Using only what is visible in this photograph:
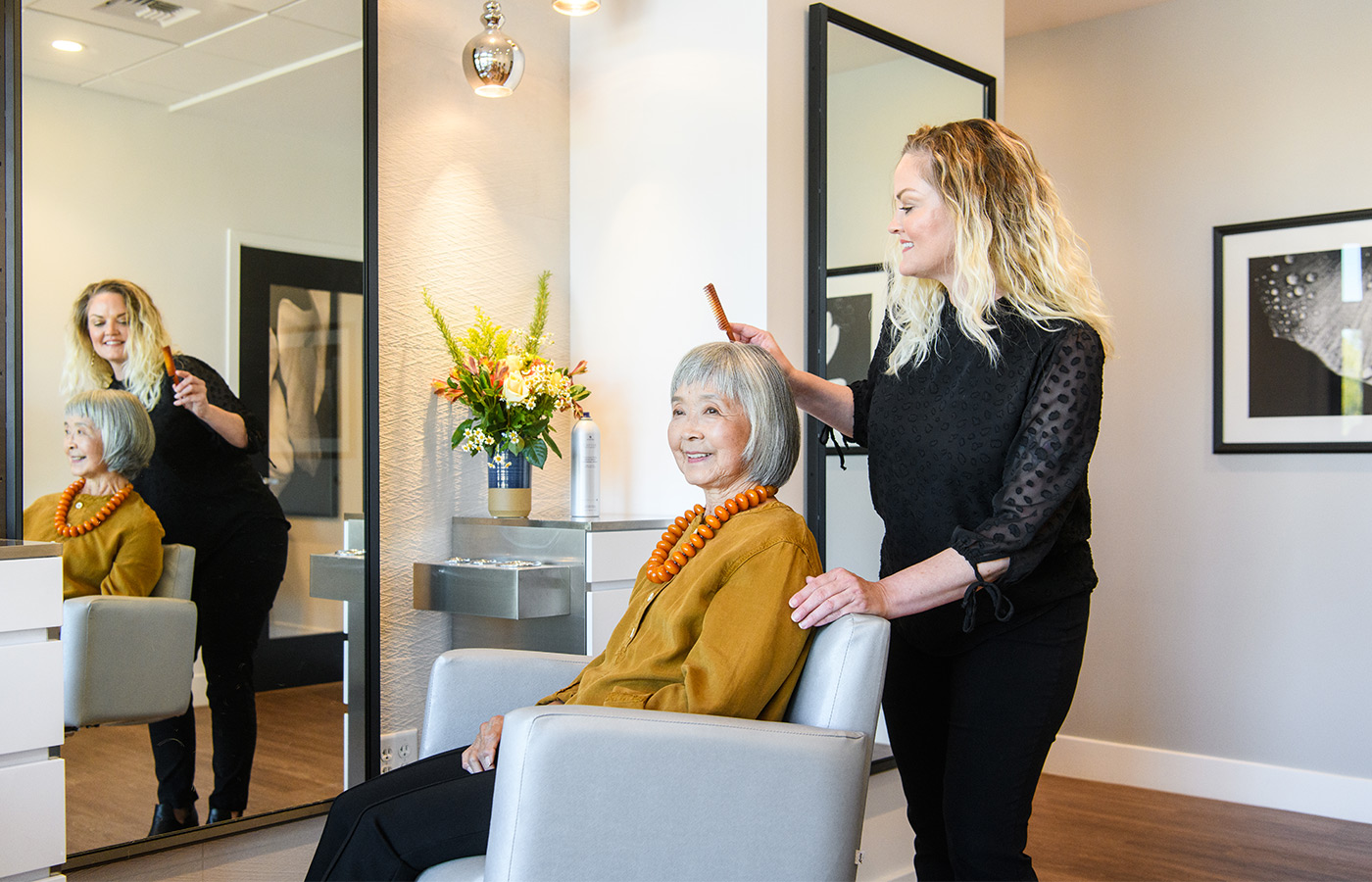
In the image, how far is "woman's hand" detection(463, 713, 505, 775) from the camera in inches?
68.4

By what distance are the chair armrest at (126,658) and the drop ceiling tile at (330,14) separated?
1406mm

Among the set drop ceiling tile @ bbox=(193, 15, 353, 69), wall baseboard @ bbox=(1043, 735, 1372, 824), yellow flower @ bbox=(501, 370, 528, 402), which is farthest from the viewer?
wall baseboard @ bbox=(1043, 735, 1372, 824)

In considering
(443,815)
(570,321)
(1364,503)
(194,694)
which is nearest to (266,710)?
(194,694)

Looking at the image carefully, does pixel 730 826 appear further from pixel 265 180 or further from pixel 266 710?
pixel 265 180

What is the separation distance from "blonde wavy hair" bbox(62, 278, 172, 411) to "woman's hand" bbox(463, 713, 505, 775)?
3.83ft

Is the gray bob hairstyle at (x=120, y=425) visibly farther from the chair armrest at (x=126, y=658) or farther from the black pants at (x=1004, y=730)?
the black pants at (x=1004, y=730)

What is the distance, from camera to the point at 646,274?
3162 millimetres

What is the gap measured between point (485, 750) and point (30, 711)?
2.73 ft

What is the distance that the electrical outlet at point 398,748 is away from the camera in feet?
9.51

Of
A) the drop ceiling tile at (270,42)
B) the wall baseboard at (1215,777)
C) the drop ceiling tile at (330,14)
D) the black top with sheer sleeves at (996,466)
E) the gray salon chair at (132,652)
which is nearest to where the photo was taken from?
the black top with sheer sleeves at (996,466)

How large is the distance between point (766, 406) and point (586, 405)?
159cm

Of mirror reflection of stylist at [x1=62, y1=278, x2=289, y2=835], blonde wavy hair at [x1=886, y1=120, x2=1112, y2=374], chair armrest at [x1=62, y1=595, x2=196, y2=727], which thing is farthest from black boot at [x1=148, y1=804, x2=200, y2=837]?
blonde wavy hair at [x1=886, y1=120, x2=1112, y2=374]

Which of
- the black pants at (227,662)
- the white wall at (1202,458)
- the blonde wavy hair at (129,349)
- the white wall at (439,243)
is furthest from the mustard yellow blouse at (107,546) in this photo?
the white wall at (1202,458)

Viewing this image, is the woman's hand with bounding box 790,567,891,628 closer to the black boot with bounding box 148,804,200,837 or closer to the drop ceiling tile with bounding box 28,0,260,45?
the black boot with bounding box 148,804,200,837
